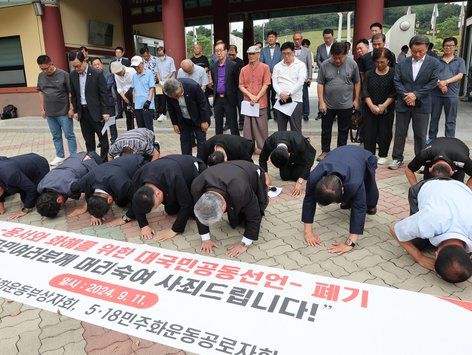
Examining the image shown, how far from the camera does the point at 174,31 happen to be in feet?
28.0

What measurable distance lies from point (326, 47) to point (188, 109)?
11.2 ft

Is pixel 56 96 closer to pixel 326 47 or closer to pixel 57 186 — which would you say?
pixel 57 186

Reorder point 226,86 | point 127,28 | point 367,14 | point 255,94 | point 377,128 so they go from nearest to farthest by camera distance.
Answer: point 377,128 → point 255,94 → point 226,86 → point 367,14 → point 127,28

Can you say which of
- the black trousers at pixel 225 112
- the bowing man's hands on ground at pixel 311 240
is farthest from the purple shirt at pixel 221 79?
the bowing man's hands on ground at pixel 311 240

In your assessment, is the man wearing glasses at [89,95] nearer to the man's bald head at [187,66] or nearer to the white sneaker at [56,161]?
the white sneaker at [56,161]

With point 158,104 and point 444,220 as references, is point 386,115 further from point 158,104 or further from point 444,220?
point 158,104

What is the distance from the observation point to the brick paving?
211 cm

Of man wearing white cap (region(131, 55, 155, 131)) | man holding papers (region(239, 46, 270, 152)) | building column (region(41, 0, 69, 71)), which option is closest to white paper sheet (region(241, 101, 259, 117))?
man holding papers (region(239, 46, 270, 152))

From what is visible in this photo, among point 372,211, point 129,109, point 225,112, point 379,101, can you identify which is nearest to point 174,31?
point 129,109

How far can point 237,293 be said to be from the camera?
2430 millimetres

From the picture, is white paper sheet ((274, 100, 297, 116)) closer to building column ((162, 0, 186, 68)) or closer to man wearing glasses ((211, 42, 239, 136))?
man wearing glasses ((211, 42, 239, 136))

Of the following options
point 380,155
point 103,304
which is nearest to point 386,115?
point 380,155

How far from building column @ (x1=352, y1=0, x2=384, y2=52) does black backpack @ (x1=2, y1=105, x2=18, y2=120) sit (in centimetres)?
928

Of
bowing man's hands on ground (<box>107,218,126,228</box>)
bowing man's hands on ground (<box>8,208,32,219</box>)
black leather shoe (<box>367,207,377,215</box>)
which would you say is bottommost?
bowing man's hands on ground (<box>107,218,126,228</box>)
